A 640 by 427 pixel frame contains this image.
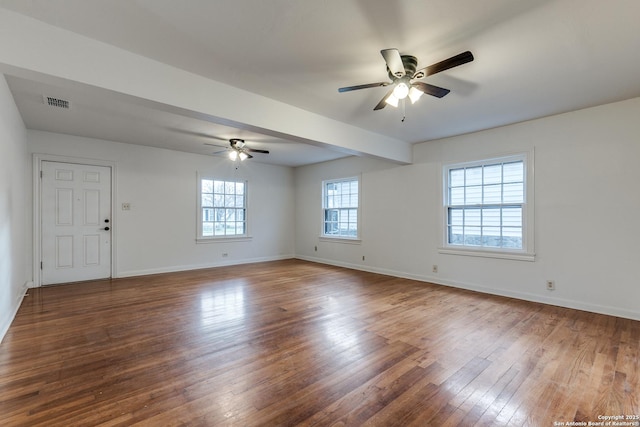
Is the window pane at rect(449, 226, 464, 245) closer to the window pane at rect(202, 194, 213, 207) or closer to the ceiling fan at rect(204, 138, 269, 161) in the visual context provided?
the ceiling fan at rect(204, 138, 269, 161)

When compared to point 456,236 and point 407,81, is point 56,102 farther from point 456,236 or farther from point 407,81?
point 456,236

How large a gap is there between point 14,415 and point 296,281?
148 inches

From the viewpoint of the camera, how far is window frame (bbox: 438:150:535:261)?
13.5 ft

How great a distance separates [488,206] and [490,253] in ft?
2.37

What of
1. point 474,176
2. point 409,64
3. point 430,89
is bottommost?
point 474,176

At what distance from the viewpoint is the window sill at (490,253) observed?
4.15m

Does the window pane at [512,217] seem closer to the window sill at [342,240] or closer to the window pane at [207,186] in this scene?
the window sill at [342,240]

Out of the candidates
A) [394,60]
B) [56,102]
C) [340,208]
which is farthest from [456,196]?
[56,102]

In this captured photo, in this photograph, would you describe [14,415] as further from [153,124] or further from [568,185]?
[568,185]

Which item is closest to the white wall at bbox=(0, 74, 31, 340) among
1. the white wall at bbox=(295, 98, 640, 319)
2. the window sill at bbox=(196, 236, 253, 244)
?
the window sill at bbox=(196, 236, 253, 244)

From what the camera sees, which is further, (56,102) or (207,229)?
(207,229)

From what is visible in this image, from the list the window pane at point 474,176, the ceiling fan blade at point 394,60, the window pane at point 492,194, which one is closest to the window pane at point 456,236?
the window pane at point 492,194

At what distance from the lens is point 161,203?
5969mm

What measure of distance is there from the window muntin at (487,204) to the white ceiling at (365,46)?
3.25 feet
